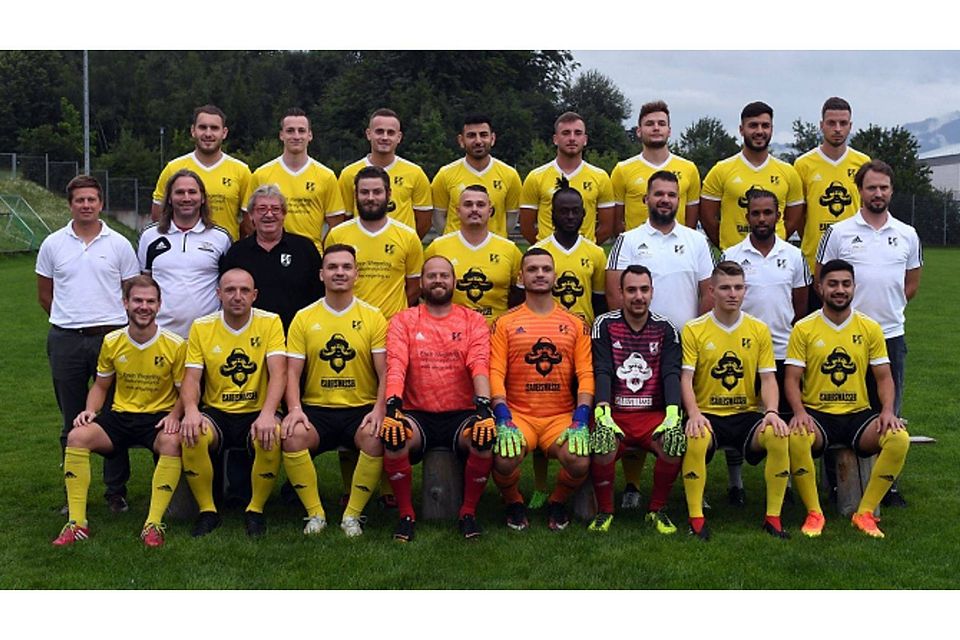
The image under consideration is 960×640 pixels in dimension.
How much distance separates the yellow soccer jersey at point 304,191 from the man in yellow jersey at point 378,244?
19.4 inches

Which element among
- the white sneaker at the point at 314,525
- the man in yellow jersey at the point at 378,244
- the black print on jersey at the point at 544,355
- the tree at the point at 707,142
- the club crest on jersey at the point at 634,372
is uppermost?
the tree at the point at 707,142

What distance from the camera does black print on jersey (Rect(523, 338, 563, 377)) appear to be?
6.11 metres

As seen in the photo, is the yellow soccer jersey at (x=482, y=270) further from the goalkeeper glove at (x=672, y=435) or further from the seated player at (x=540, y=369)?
the goalkeeper glove at (x=672, y=435)

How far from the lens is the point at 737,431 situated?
5988 millimetres

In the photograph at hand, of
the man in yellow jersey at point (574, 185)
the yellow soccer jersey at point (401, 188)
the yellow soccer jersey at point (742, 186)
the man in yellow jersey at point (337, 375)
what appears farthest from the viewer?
the yellow soccer jersey at point (401, 188)

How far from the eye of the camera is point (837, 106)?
6910 millimetres

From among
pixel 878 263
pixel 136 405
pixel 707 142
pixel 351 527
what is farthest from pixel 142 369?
pixel 707 142

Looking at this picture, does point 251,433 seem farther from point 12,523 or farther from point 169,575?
point 12,523

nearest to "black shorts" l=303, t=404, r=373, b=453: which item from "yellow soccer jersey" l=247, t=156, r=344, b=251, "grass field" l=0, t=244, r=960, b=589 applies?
"grass field" l=0, t=244, r=960, b=589

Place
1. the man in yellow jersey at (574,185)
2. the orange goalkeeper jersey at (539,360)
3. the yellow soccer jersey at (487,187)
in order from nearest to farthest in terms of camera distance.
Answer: the orange goalkeeper jersey at (539,360), the man in yellow jersey at (574,185), the yellow soccer jersey at (487,187)

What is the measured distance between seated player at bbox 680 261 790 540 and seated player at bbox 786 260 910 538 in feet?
0.53

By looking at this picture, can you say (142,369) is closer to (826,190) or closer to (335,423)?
(335,423)

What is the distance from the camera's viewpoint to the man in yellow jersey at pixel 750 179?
699 cm

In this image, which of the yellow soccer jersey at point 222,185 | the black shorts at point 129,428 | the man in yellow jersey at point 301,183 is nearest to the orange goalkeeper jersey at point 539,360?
the man in yellow jersey at point 301,183
